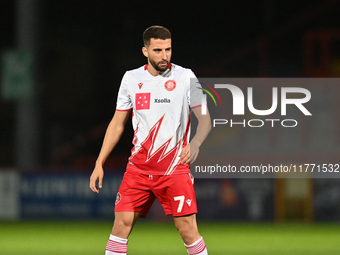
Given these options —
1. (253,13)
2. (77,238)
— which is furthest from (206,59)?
(77,238)

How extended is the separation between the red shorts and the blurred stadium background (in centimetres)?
243

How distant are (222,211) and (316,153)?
67.0 inches

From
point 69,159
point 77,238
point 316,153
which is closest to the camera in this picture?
point 77,238

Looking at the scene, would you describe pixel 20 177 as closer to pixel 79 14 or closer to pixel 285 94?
pixel 285 94

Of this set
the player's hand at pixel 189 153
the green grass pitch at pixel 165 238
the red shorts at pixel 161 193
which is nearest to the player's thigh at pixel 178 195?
the red shorts at pixel 161 193

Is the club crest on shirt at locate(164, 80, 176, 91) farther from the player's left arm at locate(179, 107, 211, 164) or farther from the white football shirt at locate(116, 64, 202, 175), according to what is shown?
the player's left arm at locate(179, 107, 211, 164)

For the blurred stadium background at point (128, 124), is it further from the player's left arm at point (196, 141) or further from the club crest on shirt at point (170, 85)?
the club crest on shirt at point (170, 85)

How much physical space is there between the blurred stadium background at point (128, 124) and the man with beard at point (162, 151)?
7.97 ft

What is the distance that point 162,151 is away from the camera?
3.75 metres

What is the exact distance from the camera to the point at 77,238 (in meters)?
7.34

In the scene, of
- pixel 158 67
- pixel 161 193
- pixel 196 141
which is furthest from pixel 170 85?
pixel 161 193

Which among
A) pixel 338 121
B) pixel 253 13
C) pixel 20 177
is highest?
pixel 253 13

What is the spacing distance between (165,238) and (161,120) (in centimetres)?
396

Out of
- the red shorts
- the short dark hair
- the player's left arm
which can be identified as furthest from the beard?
the red shorts
